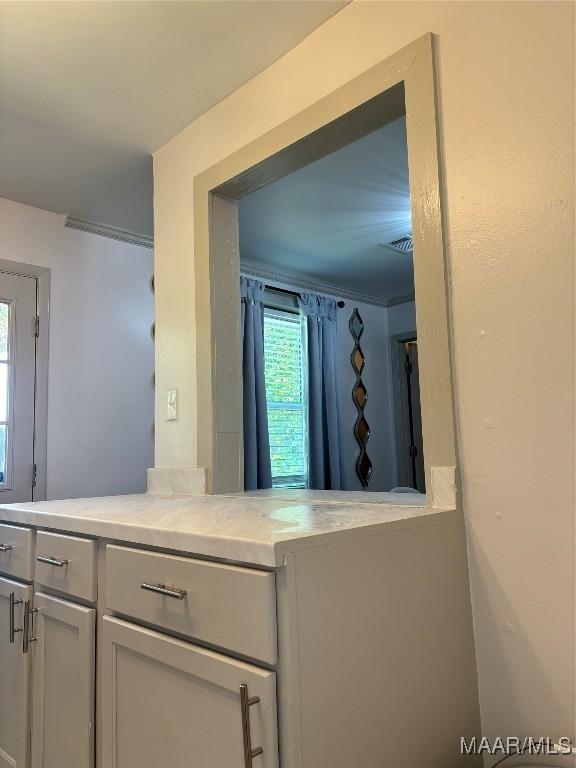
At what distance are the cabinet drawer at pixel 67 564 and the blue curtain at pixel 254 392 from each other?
1.92 metres

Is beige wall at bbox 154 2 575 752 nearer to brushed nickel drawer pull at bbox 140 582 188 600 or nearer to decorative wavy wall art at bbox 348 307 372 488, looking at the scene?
brushed nickel drawer pull at bbox 140 582 188 600

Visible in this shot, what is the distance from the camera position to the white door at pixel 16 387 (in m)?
2.58

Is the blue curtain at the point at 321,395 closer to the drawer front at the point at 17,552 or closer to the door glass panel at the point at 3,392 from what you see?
the door glass panel at the point at 3,392

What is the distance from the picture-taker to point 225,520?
1259 millimetres

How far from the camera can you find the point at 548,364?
46.4 inches

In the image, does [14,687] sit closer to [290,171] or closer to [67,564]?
[67,564]

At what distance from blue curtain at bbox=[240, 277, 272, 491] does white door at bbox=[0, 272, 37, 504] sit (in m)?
1.27

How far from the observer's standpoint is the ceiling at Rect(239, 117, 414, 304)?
2.41 metres

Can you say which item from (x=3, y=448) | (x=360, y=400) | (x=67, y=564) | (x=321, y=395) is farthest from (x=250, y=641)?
(x=360, y=400)

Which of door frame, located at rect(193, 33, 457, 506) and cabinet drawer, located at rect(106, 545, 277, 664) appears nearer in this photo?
cabinet drawer, located at rect(106, 545, 277, 664)

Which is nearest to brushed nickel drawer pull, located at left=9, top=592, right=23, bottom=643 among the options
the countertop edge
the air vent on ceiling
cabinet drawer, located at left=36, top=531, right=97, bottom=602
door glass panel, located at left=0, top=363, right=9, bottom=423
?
cabinet drawer, located at left=36, top=531, right=97, bottom=602

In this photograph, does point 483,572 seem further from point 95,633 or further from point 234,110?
point 234,110

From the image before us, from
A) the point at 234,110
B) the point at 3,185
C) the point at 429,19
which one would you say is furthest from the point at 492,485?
the point at 3,185

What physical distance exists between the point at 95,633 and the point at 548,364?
1.21m
